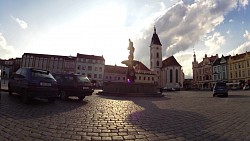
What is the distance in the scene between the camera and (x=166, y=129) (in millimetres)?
6020

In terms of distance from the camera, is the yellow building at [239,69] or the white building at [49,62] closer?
the yellow building at [239,69]

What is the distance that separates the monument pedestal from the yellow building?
5948 cm

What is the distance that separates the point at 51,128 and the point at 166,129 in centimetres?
316

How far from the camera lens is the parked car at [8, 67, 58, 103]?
9.59 metres

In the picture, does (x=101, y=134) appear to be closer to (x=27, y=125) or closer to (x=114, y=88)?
(x=27, y=125)

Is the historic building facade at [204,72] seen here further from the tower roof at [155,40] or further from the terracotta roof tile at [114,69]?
the terracotta roof tile at [114,69]

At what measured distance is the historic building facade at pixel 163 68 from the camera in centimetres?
9538

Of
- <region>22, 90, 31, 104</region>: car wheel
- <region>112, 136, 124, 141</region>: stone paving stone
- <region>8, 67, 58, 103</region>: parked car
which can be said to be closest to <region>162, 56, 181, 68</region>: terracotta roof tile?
<region>8, 67, 58, 103</region>: parked car

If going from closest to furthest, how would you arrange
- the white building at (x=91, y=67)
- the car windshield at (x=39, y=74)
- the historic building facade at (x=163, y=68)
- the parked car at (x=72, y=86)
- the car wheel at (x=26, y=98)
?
the car wheel at (x=26, y=98) < the car windshield at (x=39, y=74) < the parked car at (x=72, y=86) < the white building at (x=91, y=67) < the historic building facade at (x=163, y=68)

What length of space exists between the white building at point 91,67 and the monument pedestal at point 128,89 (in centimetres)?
6031

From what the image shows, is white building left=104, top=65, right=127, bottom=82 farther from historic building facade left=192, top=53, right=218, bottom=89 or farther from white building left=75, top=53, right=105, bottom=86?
historic building facade left=192, top=53, right=218, bottom=89

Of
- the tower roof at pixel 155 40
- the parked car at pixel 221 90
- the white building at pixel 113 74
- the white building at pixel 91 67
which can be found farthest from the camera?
the tower roof at pixel 155 40

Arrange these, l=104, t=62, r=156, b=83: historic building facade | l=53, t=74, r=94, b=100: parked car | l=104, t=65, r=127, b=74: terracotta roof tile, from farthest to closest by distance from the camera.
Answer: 1. l=104, t=65, r=127, b=74: terracotta roof tile
2. l=104, t=62, r=156, b=83: historic building facade
3. l=53, t=74, r=94, b=100: parked car

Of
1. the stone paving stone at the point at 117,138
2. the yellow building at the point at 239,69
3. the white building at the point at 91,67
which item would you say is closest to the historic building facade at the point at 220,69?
the yellow building at the point at 239,69
